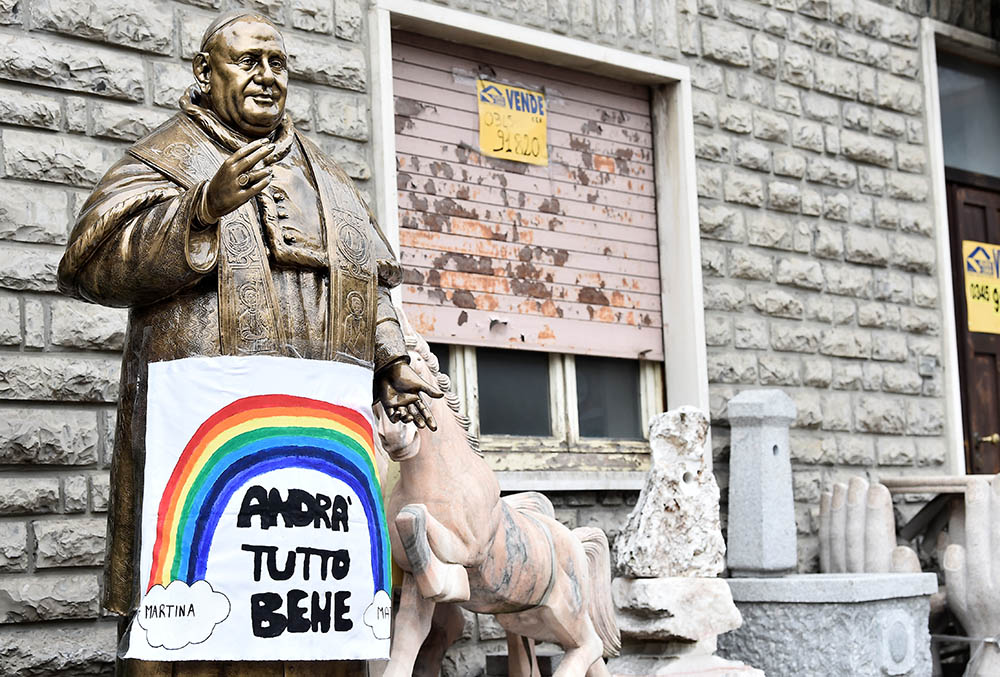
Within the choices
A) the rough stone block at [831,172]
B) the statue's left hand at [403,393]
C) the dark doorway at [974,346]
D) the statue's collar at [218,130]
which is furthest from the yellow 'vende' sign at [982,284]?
the statue's collar at [218,130]

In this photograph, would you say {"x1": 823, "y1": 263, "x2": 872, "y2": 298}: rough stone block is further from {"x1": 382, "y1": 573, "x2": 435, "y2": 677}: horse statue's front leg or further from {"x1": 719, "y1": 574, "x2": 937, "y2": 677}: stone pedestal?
{"x1": 382, "y1": 573, "x2": 435, "y2": 677}: horse statue's front leg

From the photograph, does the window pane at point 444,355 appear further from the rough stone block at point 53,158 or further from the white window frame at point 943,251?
the white window frame at point 943,251

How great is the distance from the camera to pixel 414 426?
14.1 ft

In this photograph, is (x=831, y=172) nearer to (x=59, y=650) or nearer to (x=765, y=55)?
(x=765, y=55)

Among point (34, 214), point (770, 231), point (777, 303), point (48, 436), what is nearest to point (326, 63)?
point (34, 214)

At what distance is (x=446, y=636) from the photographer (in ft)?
16.6

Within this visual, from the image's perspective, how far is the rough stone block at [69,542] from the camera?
16.6 ft

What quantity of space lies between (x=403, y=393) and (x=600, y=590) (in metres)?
1.68

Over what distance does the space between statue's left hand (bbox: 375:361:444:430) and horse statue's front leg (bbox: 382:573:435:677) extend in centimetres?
76

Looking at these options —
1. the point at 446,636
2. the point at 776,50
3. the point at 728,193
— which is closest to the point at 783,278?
the point at 728,193

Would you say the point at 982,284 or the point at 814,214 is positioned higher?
the point at 814,214

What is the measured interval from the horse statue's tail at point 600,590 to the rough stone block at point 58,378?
1.80 meters

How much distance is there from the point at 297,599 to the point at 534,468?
11.3 ft

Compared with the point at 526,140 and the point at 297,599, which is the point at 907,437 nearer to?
the point at 526,140
